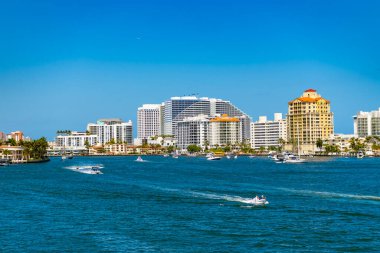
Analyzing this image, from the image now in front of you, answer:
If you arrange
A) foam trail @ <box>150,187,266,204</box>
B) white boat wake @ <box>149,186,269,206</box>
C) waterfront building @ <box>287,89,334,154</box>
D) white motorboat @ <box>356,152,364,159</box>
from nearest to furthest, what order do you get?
white boat wake @ <box>149,186,269,206</box> < foam trail @ <box>150,187,266,204</box> < white motorboat @ <box>356,152,364,159</box> < waterfront building @ <box>287,89,334,154</box>

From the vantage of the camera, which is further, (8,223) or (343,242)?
(8,223)

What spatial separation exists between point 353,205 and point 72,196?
22.8m

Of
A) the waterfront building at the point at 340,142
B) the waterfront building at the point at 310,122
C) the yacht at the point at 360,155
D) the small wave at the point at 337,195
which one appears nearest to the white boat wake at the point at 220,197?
the small wave at the point at 337,195

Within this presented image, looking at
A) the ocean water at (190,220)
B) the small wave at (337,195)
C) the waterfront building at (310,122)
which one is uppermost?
the waterfront building at (310,122)

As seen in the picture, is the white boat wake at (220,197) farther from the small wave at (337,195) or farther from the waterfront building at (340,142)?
the waterfront building at (340,142)

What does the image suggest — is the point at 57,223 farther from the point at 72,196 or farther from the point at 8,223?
the point at 72,196

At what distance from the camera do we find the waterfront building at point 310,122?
18462 cm

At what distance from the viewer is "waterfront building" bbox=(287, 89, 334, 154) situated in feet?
606

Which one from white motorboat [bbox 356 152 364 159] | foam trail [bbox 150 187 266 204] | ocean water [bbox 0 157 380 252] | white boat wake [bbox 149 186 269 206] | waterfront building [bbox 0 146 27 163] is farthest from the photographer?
white motorboat [bbox 356 152 364 159]

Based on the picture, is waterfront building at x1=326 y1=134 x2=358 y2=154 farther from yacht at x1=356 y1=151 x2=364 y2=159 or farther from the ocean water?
the ocean water

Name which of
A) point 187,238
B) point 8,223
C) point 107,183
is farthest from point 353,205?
point 107,183

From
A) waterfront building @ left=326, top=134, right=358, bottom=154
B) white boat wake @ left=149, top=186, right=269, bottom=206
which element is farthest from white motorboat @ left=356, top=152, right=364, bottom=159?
white boat wake @ left=149, top=186, right=269, bottom=206

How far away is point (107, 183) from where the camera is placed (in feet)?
227

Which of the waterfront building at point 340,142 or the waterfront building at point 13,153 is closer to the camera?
the waterfront building at point 13,153
